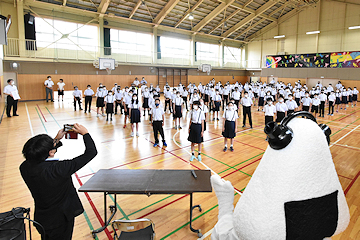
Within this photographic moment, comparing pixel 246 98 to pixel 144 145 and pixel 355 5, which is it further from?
pixel 355 5

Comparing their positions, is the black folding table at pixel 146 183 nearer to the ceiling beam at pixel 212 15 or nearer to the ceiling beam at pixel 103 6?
the ceiling beam at pixel 103 6

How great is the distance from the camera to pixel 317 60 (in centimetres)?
2550

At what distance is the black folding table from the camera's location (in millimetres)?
3510

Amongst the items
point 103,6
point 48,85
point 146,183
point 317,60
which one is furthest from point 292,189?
point 317,60

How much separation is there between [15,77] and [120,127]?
13.2 m

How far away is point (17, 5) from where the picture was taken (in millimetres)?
17016

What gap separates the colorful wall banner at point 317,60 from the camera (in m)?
23.2

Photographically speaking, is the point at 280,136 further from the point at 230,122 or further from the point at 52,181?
the point at 230,122

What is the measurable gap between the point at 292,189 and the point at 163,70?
1049 inches

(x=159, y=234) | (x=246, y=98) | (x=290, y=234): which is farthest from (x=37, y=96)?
(x=290, y=234)

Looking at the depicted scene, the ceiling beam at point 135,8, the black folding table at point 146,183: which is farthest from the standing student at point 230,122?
the ceiling beam at point 135,8

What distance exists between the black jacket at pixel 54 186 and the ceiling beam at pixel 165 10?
21.4 meters

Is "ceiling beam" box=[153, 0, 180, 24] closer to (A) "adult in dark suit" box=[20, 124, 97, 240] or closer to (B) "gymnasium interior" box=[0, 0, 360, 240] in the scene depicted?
(B) "gymnasium interior" box=[0, 0, 360, 240]

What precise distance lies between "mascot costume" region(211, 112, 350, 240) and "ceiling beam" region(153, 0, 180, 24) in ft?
73.0
